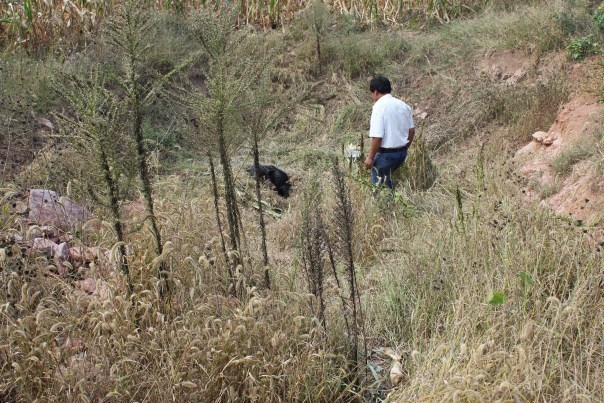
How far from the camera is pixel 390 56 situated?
37.8 feet

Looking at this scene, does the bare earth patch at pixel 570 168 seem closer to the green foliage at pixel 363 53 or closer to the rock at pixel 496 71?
the rock at pixel 496 71

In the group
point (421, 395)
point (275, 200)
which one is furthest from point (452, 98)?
point (421, 395)

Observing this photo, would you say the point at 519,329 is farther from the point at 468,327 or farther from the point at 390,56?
the point at 390,56

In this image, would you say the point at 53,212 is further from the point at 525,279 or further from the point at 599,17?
the point at 599,17

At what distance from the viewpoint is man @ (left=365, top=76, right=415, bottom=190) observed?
23.2ft

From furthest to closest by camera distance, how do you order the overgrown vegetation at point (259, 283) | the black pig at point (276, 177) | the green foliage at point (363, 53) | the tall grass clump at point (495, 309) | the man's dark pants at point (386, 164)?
the green foliage at point (363, 53) < the black pig at point (276, 177) < the man's dark pants at point (386, 164) < the overgrown vegetation at point (259, 283) < the tall grass clump at point (495, 309)

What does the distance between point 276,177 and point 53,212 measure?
3.08m

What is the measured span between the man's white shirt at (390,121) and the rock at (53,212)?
2.90 metres

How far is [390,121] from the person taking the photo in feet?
23.2

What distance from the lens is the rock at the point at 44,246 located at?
464 cm

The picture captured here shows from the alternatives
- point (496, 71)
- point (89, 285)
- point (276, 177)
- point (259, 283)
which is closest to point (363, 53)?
point (496, 71)

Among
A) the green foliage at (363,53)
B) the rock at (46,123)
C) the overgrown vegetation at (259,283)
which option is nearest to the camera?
the overgrown vegetation at (259,283)

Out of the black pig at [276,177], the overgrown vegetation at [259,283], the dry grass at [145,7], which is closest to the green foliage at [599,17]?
the overgrown vegetation at [259,283]

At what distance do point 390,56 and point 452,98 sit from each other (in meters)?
1.73
